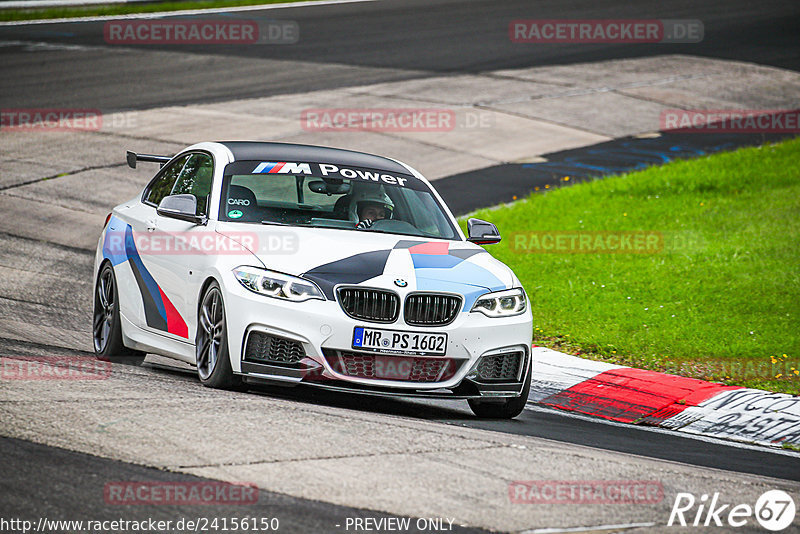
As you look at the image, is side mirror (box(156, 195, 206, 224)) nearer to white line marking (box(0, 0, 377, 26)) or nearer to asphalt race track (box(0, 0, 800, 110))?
asphalt race track (box(0, 0, 800, 110))

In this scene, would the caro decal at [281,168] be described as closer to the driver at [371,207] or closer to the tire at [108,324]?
the driver at [371,207]

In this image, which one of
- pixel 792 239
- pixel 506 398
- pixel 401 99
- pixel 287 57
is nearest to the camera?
pixel 506 398

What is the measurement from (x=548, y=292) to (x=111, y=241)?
5115 mm

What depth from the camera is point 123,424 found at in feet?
20.5

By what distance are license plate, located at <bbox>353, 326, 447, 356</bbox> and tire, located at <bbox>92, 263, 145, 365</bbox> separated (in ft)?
8.72

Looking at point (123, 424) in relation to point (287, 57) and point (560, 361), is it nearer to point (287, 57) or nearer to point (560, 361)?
point (560, 361)

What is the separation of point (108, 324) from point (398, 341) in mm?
3058

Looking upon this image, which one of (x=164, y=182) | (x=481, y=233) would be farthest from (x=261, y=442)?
(x=164, y=182)

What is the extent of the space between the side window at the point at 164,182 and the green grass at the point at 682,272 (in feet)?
12.5

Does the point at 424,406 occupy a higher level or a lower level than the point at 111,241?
lower

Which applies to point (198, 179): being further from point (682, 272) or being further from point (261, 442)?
point (682, 272)

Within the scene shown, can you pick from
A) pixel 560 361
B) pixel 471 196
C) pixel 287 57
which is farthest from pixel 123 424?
pixel 287 57

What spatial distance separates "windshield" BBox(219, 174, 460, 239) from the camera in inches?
333

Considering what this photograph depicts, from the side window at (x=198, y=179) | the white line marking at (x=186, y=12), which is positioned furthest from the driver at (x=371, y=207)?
the white line marking at (x=186, y=12)
